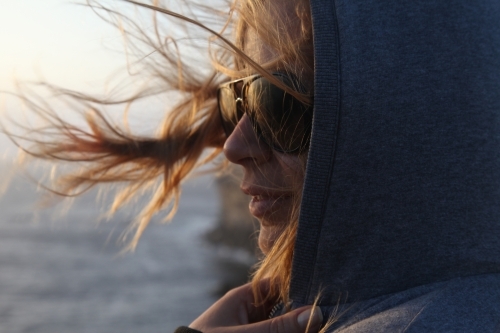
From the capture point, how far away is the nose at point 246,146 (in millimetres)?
1727

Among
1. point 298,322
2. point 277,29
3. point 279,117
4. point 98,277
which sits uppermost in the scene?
point 277,29

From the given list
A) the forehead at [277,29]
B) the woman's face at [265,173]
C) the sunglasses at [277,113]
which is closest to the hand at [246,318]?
the woman's face at [265,173]

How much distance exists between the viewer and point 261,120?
65.9 inches

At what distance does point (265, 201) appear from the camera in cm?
177

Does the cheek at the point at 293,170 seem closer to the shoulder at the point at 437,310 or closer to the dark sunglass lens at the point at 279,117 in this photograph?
the dark sunglass lens at the point at 279,117

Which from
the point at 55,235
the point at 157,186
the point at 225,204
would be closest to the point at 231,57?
the point at 157,186

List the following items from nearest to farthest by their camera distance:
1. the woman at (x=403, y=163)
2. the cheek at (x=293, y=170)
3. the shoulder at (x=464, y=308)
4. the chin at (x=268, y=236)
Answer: the shoulder at (x=464, y=308), the woman at (x=403, y=163), the cheek at (x=293, y=170), the chin at (x=268, y=236)

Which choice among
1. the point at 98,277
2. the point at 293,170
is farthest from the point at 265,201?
the point at 98,277

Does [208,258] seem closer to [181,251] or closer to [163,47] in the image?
[181,251]

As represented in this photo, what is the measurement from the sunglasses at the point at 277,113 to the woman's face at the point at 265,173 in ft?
0.12

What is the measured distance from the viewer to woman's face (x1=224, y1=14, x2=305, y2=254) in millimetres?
1665

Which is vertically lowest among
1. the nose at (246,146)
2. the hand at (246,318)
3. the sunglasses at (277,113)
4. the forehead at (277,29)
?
the hand at (246,318)

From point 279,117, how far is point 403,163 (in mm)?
397

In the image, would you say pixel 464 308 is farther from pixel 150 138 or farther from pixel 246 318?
pixel 150 138
